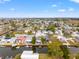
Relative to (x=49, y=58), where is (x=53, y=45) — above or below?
above

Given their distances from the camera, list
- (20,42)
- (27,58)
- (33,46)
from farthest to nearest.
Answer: (20,42)
(33,46)
(27,58)

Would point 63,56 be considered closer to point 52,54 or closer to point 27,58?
point 52,54

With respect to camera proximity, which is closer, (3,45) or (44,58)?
(44,58)

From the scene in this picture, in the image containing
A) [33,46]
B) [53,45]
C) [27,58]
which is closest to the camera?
[27,58]

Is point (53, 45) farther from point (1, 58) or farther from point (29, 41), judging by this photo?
point (29, 41)

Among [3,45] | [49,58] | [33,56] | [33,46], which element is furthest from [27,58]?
[3,45]

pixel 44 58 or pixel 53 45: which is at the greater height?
pixel 53 45

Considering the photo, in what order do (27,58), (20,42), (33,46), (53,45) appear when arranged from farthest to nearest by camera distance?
(20,42)
(33,46)
(53,45)
(27,58)

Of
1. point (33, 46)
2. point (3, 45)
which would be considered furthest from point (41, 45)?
point (3, 45)

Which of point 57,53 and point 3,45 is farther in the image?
point 3,45
